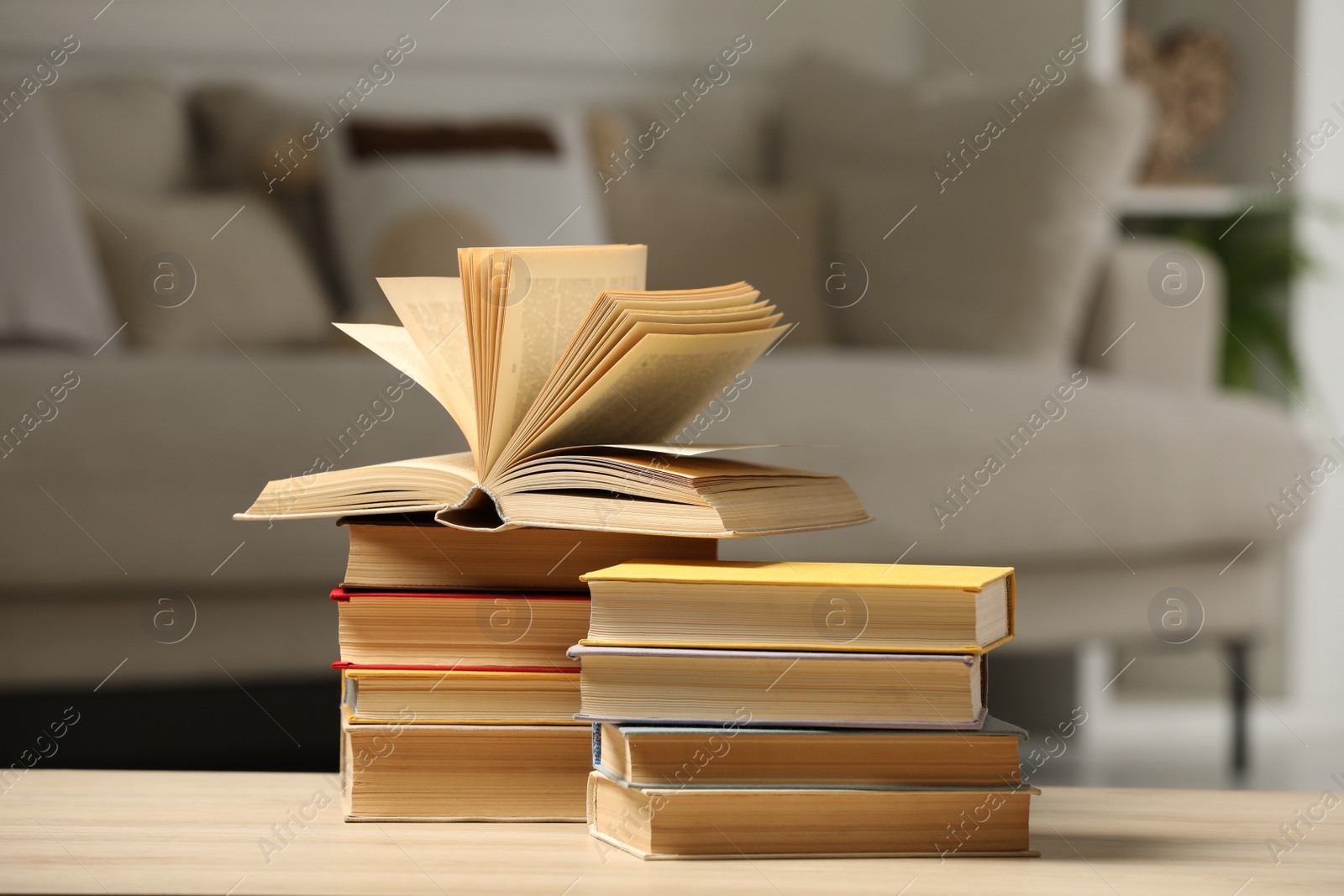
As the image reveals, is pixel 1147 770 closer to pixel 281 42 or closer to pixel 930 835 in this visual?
pixel 930 835

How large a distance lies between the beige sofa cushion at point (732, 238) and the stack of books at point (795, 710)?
5.67 ft

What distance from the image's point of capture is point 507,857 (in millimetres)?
604

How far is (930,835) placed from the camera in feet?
2.00

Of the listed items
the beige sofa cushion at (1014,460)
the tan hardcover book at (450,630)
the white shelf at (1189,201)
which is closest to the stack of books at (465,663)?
the tan hardcover book at (450,630)

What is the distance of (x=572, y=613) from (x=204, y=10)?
8.21ft

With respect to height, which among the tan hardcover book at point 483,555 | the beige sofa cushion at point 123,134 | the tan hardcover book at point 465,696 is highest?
the beige sofa cushion at point 123,134

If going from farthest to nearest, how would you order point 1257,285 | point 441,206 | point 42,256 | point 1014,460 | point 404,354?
point 1257,285
point 441,206
point 42,256
point 1014,460
point 404,354

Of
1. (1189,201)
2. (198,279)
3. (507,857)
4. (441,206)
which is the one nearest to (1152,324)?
(1189,201)

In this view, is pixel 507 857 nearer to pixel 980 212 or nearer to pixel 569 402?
pixel 569 402

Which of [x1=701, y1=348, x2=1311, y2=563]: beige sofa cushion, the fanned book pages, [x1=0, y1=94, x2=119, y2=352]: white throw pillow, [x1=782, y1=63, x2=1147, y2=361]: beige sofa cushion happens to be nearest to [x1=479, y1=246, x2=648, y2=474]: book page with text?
the fanned book pages

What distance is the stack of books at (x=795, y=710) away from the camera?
593 mm

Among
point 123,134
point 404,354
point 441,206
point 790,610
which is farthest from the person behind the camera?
point 123,134

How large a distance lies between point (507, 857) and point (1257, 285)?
2.53m

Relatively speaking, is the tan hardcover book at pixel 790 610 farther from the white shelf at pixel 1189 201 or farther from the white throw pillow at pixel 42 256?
the white shelf at pixel 1189 201
